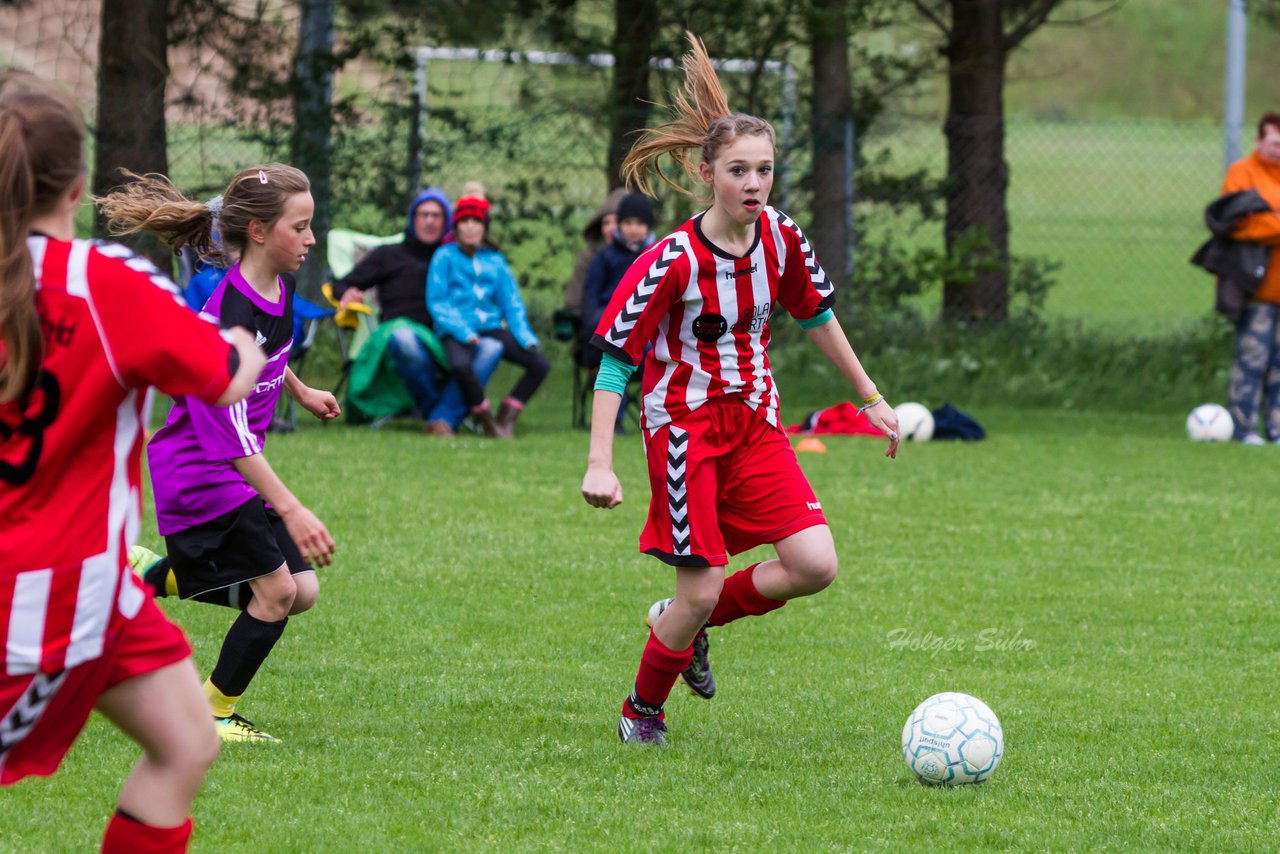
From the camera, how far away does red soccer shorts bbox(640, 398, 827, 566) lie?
447cm

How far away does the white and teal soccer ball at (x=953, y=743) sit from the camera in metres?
4.13

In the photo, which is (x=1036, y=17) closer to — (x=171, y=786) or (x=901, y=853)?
(x=901, y=853)

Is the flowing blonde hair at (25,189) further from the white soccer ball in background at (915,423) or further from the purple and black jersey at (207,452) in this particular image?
the white soccer ball in background at (915,423)

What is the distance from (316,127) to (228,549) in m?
9.41

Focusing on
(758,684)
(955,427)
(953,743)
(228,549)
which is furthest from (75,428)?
(955,427)

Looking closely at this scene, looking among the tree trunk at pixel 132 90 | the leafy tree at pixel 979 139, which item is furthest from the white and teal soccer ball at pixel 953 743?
the leafy tree at pixel 979 139

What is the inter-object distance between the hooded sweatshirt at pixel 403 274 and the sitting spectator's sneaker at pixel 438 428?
2.39ft

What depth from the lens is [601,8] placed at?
46.9ft

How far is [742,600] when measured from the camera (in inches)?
188

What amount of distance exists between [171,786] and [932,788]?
210 centimetres

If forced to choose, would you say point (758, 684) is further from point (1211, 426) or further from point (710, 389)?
point (1211, 426)

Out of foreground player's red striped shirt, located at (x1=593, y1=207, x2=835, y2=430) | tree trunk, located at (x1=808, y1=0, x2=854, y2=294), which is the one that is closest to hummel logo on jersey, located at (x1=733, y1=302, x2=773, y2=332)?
foreground player's red striped shirt, located at (x1=593, y1=207, x2=835, y2=430)

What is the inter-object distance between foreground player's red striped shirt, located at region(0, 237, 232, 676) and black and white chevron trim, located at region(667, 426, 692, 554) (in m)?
1.98

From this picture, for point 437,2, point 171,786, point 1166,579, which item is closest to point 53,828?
point 171,786
